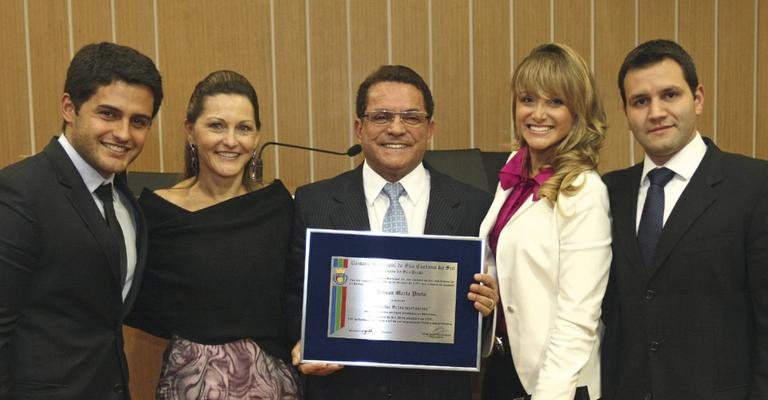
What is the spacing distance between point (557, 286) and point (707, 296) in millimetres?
363

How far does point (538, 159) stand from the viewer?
2.08m

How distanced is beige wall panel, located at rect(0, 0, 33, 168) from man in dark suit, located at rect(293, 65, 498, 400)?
6.35 ft

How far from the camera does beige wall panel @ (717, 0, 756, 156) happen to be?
386 centimetres

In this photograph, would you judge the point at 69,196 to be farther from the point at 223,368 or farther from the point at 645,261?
the point at 645,261

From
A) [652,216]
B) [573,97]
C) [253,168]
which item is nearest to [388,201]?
[253,168]

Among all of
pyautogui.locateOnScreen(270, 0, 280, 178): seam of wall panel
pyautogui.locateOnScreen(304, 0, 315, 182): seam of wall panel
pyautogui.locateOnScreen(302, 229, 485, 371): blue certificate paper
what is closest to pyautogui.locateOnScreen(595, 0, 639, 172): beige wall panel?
pyautogui.locateOnScreen(304, 0, 315, 182): seam of wall panel

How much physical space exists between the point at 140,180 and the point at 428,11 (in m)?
1.65

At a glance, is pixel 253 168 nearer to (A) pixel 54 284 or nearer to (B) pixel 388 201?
(B) pixel 388 201

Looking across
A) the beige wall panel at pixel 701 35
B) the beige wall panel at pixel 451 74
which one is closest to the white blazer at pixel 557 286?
the beige wall panel at pixel 451 74

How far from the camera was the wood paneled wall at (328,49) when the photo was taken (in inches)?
134

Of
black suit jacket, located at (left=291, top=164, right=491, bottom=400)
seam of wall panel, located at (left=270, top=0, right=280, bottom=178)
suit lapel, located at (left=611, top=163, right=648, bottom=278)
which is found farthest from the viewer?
seam of wall panel, located at (left=270, top=0, right=280, bottom=178)

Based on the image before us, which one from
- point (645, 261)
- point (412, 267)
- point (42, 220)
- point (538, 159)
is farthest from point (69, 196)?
point (645, 261)

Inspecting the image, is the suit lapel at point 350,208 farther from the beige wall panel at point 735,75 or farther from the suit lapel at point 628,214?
the beige wall panel at point 735,75

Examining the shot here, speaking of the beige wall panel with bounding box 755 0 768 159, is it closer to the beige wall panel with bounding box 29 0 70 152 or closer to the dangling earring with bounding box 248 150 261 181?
the dangling earring with bounding box 248 150 261 181
